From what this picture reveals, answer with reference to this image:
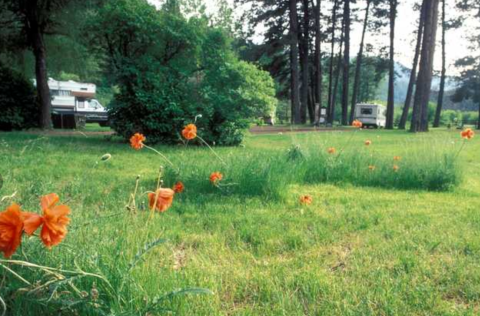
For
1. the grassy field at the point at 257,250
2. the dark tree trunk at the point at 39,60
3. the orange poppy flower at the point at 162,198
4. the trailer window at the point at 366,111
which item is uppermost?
the dark tree trunk at the point at 39,60

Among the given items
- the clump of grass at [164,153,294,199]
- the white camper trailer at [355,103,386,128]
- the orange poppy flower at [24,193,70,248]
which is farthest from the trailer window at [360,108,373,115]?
the orange poppy flower at [24,193,70,248]

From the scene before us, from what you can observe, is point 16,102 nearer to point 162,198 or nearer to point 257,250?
point 257,250

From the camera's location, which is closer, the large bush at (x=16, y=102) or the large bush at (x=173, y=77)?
the large bush at (x=173, y=77)

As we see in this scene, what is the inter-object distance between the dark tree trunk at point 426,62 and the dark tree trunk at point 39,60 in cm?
1646

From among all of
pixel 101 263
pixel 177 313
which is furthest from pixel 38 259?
pixel 177 313

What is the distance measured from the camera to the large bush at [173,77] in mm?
10352

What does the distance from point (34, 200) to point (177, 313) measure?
6.44 feet

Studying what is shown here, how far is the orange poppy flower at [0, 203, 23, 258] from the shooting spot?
1.18m

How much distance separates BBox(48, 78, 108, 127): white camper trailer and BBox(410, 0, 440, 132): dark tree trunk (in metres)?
16.9

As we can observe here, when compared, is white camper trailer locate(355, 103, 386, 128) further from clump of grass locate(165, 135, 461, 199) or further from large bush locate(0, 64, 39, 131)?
clump of grass locate(165, 135, 461, 199)

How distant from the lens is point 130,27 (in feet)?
34.3

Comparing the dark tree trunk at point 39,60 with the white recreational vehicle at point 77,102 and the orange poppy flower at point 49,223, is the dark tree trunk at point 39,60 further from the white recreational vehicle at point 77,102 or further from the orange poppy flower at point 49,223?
the orange poppy flower at point 49,223

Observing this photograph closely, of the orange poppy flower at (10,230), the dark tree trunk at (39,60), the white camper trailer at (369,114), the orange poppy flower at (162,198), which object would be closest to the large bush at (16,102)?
the dark tree trunk at (39,60)

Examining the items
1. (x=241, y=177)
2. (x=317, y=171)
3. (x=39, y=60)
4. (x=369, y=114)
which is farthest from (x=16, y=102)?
(x=369, y=114)
